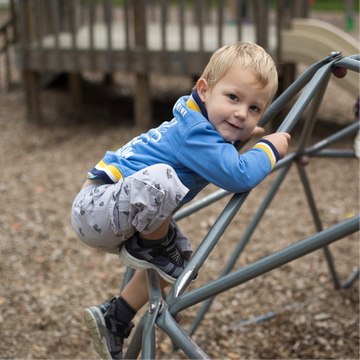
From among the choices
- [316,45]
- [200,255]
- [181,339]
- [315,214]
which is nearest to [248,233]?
[315,214]

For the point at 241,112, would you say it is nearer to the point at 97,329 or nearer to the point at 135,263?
the point at 135,263

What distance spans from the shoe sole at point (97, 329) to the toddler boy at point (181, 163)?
247 millimetres

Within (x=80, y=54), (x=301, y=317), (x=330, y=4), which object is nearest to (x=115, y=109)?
(x=80, y=54)

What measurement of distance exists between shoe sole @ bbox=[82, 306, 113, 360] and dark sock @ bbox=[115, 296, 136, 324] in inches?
2.6

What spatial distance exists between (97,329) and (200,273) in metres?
1.63

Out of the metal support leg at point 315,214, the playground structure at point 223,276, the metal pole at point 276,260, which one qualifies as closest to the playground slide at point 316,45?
the metal support leg at point 315,214

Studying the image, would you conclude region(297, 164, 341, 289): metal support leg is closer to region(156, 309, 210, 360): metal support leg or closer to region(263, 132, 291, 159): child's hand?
region(263, 132, 291, 159): child's hand

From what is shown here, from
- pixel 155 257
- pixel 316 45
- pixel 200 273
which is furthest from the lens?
pixel 316 45

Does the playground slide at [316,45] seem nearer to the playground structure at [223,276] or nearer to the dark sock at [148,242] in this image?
the playground structure at [223,276]

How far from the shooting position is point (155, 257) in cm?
151

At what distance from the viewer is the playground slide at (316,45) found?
4496 millimetres

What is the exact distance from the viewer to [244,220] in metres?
3.81

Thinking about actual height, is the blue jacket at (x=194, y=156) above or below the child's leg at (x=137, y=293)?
→ above

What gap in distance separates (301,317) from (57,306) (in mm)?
1477
